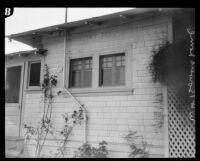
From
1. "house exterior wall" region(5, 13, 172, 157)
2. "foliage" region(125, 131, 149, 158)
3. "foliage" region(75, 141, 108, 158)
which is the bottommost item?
"foliage" region(75, 141, 108, 158)

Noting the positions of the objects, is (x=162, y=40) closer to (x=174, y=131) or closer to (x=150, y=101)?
(x=150, y=101)

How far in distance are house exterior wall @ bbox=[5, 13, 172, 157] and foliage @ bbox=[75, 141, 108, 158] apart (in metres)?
0.17

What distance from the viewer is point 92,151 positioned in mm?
8383

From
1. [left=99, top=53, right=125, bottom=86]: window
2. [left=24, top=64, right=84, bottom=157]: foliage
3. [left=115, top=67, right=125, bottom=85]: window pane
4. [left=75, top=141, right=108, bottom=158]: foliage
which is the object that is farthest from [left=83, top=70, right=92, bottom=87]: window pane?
[left=75, top=141, right=108, bottom=158]: foliage

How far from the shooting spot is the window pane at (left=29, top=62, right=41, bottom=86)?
35.5ft

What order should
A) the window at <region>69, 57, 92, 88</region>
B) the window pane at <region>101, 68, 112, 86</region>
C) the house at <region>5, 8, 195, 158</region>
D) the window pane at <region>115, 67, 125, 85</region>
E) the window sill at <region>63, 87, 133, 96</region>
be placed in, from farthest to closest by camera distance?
the window at <region>69, 57, 92, 88</region>, the window pane at <region>101, 68, 112, 86</region>, the window pane at <region>115, 67, 125, 85</region>, the window sill at <region>63, 87, 133, 96</region>, the house at <region>5, 8, 195, 158</region>

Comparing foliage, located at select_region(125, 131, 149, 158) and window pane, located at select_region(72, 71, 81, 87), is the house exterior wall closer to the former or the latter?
foliage, located at select_region(125, 131, 149, 158)

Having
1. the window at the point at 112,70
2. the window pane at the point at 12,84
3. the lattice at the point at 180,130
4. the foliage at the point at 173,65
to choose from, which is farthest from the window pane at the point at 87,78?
the window pane at the point at 12,84

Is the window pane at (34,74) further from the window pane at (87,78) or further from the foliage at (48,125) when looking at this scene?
the window pane at (87,78)

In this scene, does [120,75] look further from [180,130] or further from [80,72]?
[180,130]

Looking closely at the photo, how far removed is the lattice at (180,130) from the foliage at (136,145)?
0.72m

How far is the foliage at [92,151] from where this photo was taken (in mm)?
8227
